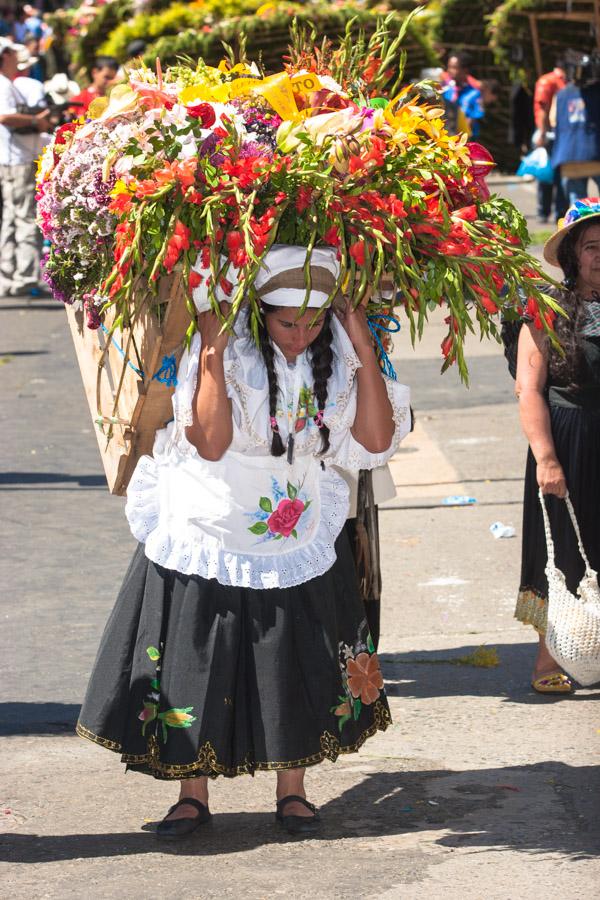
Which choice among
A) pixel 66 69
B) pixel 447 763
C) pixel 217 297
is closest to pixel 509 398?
pixel 447 763

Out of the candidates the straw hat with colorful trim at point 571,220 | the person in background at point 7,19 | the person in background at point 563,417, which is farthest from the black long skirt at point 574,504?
the person in background at point 7,19

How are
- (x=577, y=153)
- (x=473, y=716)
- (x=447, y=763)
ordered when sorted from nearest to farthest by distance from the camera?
1. (x=447, y=763)
2. (x=473, y=716)
3. (x=577, y=153)

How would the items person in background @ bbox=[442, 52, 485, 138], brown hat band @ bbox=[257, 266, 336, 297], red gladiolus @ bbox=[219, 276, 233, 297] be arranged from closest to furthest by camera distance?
red gladiolus @ bbox=[219, 276, 233, 297] → brown hat band @ bbox=[257, 266, 336, 297] → person in background @ bbox=[442, 52, 485, 138]

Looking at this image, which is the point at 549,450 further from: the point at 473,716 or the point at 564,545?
the point at 473,716

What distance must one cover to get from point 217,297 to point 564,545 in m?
1.95

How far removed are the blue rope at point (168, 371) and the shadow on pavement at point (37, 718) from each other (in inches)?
55.6

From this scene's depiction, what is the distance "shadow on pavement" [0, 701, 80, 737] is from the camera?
5.12 metres

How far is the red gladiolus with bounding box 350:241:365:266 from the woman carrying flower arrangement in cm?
14

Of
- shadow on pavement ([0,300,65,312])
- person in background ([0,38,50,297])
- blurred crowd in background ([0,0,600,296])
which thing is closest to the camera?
person in background ([0,38,50,297])

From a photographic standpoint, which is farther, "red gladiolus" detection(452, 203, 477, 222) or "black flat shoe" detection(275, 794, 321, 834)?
"black flat shoe" detection(275, 794, 321, 834)

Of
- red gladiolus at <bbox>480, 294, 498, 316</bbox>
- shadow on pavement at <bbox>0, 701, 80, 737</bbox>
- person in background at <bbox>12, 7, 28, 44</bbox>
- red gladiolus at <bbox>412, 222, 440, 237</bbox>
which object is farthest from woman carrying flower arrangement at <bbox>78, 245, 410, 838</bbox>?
person in background at <bbox>12, 7, 28, 44</bbox>

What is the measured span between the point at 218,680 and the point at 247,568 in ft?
0.98

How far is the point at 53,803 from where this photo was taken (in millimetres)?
4500

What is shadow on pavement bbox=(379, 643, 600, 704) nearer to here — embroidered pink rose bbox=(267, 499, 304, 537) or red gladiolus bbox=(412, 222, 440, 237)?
embroidered pink rose bbox=(267, 499, 304, 537)
